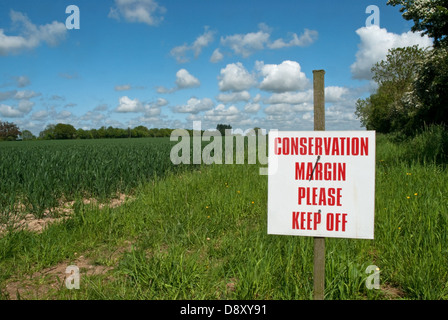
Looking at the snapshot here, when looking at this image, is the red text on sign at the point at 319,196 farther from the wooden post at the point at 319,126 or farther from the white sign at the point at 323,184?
the wooden post at the point at 319,126

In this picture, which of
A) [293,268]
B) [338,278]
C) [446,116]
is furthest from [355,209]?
[446,116]

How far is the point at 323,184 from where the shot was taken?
250cm

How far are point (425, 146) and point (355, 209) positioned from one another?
1073 cm

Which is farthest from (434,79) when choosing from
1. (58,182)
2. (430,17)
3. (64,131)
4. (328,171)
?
(64,131)

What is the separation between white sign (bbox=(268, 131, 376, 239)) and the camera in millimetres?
2453

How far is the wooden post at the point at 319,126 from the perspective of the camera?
104 inches

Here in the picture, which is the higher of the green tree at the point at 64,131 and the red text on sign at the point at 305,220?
the green tree at the point at 64,131

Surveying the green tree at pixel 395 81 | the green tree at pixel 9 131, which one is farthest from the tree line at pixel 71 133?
the green tree at pixel 395 81

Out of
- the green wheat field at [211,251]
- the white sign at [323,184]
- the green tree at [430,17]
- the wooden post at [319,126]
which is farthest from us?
the green tree at [430,17]

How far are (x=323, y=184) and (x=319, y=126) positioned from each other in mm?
490

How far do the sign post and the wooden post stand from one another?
119 mm

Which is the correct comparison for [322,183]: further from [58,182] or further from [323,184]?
[58,182]

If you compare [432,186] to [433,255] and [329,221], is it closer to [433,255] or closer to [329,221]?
[433,255]

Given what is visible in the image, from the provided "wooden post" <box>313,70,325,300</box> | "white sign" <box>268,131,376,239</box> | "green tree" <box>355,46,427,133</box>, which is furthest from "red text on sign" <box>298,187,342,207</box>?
"green tree" <box>355,46,427,133</box>
